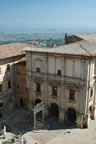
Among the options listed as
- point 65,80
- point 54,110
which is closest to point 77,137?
point 54,110

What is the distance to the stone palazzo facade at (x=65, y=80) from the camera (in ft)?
108

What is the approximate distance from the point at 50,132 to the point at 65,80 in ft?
34.8

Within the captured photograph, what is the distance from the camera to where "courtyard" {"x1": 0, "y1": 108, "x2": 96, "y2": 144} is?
3219cm

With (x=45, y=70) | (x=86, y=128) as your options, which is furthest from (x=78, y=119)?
(x=45, y=70)

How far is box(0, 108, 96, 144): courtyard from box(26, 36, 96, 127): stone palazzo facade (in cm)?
159

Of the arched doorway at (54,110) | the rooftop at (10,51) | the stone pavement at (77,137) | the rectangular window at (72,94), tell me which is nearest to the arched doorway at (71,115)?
the arched doorway at (54,110)

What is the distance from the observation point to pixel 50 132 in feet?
113

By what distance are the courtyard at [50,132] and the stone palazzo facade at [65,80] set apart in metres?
1.59

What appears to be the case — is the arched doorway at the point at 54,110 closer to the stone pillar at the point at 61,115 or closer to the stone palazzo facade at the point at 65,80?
the stone palazzo facade at the point at 65,80

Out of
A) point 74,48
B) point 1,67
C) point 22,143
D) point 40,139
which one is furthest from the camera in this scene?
point 1,67

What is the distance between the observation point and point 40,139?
107ft

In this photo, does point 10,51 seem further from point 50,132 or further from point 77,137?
point 77,137

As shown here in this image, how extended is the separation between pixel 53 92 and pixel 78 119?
→ 7530mm

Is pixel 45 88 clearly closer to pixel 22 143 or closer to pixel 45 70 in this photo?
pixel 45 70
